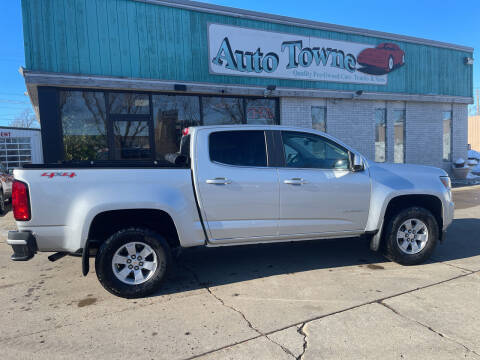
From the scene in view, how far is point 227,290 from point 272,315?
0.76 meters

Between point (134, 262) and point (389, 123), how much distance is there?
11.8 m

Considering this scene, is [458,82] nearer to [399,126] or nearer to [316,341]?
[399,126]

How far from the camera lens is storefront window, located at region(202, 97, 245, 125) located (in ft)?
32.6

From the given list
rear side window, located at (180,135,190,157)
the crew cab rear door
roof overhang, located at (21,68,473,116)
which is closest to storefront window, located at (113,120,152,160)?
roof overhang, located at (21,68,473,116)

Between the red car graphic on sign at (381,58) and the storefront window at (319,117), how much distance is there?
2.12 meters

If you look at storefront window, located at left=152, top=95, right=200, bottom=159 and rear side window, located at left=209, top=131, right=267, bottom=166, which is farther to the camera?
storefront window, located at left=152, top=95, right=200, bottom=159

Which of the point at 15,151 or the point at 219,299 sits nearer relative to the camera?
the point at 219,299

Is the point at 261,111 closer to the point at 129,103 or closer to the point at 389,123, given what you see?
the point at 129,103

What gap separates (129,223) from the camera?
3768 millimetres

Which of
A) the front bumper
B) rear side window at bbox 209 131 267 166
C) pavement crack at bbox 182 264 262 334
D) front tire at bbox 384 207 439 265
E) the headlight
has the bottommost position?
pavement crack at bbox 182 264 262 334

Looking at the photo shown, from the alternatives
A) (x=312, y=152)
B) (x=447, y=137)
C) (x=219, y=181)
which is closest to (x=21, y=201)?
(x=219, y=181)

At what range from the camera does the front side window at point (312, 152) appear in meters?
4.27

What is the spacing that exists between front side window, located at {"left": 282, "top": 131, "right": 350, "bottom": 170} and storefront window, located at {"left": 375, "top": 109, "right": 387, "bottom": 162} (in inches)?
357

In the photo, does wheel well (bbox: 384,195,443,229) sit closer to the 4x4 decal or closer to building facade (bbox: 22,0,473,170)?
the 4x4 decal
